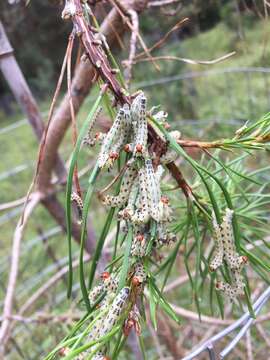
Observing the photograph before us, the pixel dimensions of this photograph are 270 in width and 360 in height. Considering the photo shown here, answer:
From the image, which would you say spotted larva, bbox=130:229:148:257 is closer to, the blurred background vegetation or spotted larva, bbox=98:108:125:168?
spotted larva, bbox=98:108:125:168

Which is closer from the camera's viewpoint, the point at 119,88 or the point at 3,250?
the point at 119,88

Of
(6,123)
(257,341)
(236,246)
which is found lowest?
(6,123)

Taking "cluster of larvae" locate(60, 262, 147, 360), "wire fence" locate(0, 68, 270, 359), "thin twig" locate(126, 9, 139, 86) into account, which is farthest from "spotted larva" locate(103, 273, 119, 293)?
"wire fence" locate(0, 68, 270, 359)

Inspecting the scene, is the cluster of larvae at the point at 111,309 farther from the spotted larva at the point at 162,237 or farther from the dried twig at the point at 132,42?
the dried twig at the point at 132,42

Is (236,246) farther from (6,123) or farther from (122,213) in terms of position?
(6,123)

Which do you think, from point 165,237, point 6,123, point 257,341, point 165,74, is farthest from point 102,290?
point 6,123

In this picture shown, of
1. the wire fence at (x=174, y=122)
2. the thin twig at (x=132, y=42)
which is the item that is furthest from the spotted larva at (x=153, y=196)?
the wire fence at (x=174, y=122)
